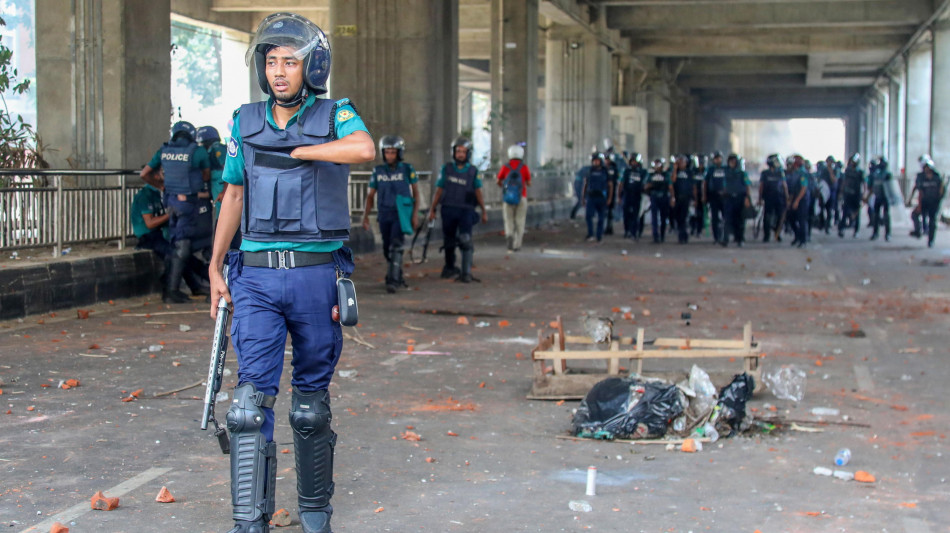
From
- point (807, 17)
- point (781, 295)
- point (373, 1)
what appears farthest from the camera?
point (807, 17)

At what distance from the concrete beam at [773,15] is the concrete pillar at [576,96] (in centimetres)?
185

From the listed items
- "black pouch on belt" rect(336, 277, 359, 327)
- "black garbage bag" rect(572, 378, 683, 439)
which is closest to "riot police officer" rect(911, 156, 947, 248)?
"black garbage bag" rect(572, 378, 683, 439)

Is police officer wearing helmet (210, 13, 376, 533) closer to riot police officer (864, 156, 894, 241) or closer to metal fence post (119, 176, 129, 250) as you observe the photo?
metal fence post (119, 176, 129, 250)

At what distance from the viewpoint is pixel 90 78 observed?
14.3m

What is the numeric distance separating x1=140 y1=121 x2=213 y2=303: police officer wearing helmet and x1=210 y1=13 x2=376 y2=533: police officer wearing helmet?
7.91 m

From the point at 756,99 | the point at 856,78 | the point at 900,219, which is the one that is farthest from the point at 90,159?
the point at 756,99

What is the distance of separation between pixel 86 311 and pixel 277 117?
7622 mm

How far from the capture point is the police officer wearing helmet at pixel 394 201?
1388 cm

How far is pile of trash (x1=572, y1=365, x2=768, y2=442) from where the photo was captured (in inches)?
258

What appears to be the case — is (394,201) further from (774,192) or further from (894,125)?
(894,125)

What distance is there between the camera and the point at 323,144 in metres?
4.35

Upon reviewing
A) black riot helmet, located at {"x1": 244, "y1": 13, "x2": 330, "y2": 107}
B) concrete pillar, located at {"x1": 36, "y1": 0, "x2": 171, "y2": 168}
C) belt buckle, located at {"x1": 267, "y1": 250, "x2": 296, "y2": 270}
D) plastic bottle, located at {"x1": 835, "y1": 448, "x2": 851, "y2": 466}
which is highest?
concrete pillar, located at {"x1": 36, "y1": 0, "x2": 171, "y2": 168}

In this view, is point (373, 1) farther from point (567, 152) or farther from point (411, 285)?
point (567, 152)

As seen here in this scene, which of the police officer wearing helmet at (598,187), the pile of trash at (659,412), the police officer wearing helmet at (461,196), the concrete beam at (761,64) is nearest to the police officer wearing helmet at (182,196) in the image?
the police officer wearing helmet at (461,196)
